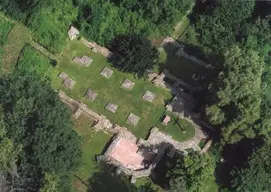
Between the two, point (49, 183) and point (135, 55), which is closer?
point (49, 183)

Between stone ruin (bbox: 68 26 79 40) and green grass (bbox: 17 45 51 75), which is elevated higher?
stone ruin (bbox: 68 26 79 40)

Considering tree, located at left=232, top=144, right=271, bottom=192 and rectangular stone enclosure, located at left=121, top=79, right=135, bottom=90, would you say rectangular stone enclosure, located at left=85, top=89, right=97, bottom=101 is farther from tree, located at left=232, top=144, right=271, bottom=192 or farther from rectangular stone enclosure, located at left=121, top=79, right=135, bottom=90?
tree, located at left=232, top=144, right=271, bottom=192

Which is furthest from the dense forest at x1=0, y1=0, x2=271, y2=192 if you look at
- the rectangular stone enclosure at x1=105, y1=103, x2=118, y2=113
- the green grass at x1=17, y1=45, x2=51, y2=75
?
the rectangular stone enclosure at x1=105, y1=103, x2=118, y2=113

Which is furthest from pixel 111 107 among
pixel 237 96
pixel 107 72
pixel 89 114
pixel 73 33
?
pixel 237 96

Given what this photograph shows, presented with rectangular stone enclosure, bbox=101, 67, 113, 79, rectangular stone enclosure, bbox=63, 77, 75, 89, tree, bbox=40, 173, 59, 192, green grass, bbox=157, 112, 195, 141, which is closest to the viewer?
tree, bbox=40, 173, 59, 192

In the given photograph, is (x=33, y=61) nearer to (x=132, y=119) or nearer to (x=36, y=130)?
(x=132, y=119)

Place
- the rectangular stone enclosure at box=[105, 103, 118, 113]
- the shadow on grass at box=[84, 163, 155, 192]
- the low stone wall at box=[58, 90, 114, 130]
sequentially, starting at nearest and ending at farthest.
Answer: the shadow on grass at box=[84, 163, 155, 192] → the low stone wall at box=[58, 90, 114, 130] → the rectangular stone enclosure at box=[105, 103, 118, 113]
